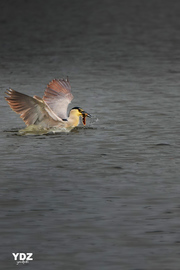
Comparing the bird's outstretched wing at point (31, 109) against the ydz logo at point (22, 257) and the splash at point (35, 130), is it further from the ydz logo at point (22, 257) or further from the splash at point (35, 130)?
the ydz logo at point (22, 257)

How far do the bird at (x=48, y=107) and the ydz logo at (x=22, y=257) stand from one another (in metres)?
7.32

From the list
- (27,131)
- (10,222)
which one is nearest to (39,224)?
(10,222)

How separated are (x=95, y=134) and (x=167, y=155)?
2752 millimetres

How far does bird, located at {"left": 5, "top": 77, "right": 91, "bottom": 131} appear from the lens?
17641 millimetres

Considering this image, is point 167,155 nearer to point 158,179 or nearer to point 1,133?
point 158,179

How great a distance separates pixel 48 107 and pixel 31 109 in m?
0.33

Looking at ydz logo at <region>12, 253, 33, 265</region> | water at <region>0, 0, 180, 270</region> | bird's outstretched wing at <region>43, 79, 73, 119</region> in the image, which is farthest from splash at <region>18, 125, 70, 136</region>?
ydz logo at <region>12, 253, 33, 265</region>

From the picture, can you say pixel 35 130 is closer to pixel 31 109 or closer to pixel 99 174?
pixel 31 109

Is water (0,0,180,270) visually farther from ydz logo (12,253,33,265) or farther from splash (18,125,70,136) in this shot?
splash (18,125,70,136)

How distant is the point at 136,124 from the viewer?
19.4 m

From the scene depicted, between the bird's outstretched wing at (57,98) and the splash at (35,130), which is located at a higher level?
the bird's outstretched wing at (57,98)

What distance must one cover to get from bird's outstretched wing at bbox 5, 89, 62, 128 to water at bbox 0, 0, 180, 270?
38cm

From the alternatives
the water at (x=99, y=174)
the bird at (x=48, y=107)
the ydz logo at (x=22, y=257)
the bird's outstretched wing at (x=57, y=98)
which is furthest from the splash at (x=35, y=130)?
the ydz logo at (x=22, y=257)

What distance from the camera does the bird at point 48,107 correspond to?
57.9ft
